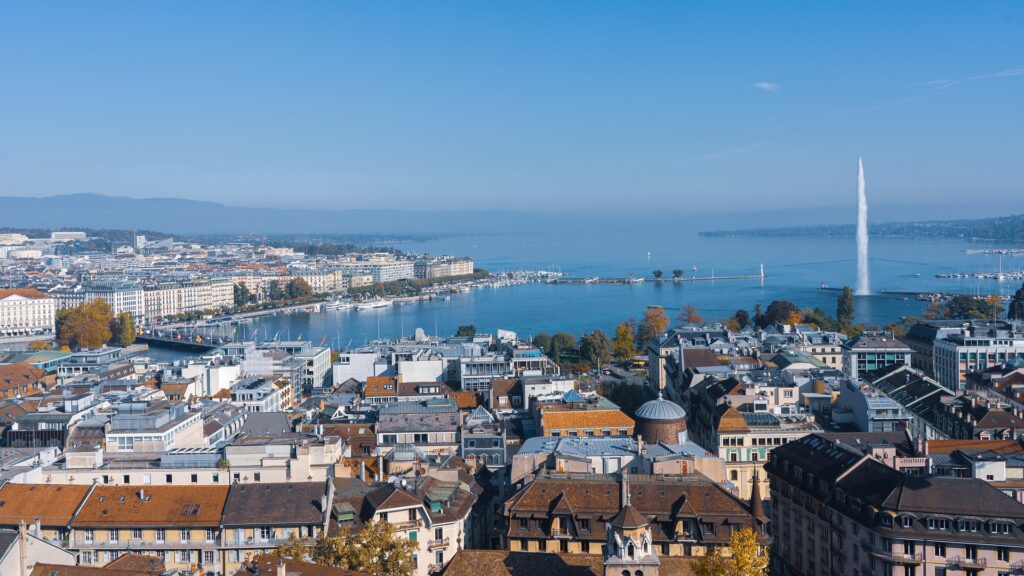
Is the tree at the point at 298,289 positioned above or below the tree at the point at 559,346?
above

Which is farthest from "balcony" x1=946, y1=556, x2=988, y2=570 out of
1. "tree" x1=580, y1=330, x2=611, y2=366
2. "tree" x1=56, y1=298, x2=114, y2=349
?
"tree" x1=56, y1=298, x2=114, y2=349

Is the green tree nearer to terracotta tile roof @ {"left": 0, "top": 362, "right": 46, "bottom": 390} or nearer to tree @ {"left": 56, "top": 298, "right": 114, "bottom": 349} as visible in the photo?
tree @ {"left": 56, "top": 298, "right": 114, "bottom": 349}

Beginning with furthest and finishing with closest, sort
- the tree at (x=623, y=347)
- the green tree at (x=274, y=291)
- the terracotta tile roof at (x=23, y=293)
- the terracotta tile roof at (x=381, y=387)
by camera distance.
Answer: the green tree at (x=274, y=291) → the terracotta tile roof at (x=23, y=293) → the tree at (x=623, y=347) → the terracotta tile roof at (x=381, y=387)

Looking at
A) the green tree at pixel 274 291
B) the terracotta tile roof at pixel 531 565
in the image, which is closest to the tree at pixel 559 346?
the terracotta tile roof at pixel 531 565

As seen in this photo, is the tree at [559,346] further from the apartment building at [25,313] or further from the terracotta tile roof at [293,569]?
the apartment building at [25,313]

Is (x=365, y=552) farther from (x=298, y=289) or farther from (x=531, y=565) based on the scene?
(x=298, y=289)

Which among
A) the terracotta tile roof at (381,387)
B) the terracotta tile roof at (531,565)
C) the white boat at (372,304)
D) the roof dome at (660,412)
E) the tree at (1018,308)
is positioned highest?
the tree at (1018,308)

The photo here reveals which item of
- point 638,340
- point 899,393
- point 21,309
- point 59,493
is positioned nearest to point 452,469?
point 59,493

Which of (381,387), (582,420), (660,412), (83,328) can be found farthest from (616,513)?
(83,328)
